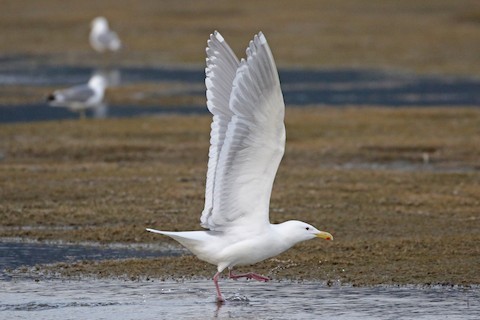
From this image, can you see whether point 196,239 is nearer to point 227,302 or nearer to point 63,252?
point 227,302

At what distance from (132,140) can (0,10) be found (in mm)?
45106

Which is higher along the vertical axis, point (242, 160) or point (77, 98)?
point (77, 98)

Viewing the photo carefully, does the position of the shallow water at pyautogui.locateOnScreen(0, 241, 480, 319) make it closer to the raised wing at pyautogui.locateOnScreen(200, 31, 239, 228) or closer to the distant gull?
the raised wing at pyautogui.locateOnScreen(200, 31, 239, 228)

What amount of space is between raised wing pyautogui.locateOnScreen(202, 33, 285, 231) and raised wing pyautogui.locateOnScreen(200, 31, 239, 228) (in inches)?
5.0

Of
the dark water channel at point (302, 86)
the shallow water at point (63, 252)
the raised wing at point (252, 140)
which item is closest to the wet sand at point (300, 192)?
the shallow water at point (63, 252)

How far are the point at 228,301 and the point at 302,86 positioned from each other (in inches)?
936

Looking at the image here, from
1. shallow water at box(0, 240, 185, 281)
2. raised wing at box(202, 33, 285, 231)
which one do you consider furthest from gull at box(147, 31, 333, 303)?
shallow water at box(0, 240, 185, 281)

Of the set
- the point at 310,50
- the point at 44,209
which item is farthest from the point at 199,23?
the point at 44,209

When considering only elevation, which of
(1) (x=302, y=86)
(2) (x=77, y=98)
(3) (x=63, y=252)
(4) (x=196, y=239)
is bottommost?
(3) (x=63, y=252)

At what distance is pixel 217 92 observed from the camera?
9859 mm

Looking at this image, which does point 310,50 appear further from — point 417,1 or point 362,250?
point 362,250

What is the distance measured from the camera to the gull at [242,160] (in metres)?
9.26

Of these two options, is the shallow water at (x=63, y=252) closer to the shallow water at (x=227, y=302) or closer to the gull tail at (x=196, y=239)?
the shallow water at (x=227, y=302)

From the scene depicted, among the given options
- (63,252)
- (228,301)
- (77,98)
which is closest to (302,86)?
(77,98)
